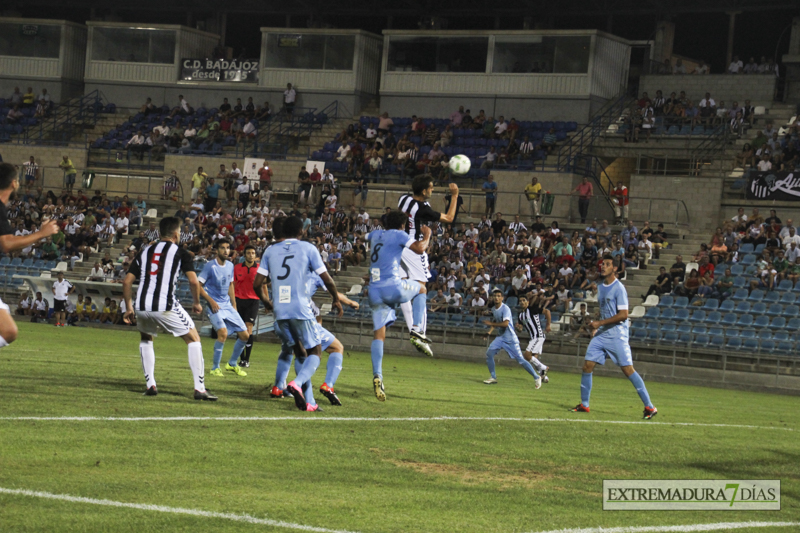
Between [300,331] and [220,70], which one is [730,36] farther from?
[300,331]

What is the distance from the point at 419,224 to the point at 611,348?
3468 millimetres

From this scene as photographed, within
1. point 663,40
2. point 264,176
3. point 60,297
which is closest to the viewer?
point 60,297

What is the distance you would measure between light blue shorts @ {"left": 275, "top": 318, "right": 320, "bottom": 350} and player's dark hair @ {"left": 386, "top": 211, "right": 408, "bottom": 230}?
1945 millimetres

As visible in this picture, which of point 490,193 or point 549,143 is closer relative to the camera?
point 490,193

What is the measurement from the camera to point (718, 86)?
40969 mm

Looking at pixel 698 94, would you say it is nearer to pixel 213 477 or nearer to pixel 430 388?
pixel 430 388

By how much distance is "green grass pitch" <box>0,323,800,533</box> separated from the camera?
21.6ft

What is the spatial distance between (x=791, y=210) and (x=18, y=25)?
129 ft

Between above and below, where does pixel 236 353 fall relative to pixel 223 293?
below

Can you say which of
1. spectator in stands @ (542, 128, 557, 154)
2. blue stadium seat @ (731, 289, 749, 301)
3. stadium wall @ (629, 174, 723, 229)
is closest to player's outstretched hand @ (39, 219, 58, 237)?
blue stadium seat @ (731, 289, 749, 301)

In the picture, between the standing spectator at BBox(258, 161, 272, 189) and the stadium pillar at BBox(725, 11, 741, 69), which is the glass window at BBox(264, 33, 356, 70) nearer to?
the standing spectator at BBox(258, 161, 272, 189)

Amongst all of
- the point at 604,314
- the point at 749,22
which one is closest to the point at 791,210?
the point at 749,22

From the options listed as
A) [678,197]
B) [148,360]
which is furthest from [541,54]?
[148,360]

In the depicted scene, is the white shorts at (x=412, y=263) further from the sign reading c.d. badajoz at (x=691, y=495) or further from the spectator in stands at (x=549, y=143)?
the spectator in stands at (x=549, y=143)
